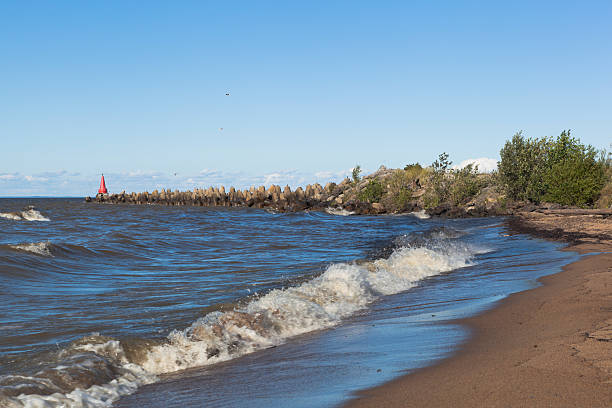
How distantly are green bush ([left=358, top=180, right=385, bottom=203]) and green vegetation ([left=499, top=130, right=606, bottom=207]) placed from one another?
1525 centimetres

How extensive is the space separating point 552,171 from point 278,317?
34.5 meters

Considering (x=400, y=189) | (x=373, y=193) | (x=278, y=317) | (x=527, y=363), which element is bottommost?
(x=278, y=317)

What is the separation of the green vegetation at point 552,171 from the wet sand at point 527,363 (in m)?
30.3

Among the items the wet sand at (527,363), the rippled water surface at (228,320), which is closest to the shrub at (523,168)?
the rippled water surface at (228,320)

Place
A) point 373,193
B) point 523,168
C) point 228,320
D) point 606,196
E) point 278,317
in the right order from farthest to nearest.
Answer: point 373,193, point 523,168, point 606,196, point 278,317, point 228,320

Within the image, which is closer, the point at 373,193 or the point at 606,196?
the point at 606,196

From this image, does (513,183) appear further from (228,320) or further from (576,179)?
(228,320)

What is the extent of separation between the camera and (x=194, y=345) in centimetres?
620

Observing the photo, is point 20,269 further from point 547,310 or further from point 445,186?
point 445,186

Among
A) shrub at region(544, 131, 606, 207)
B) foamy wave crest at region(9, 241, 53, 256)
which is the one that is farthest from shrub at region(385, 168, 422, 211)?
foamy wave crest at region(9, 241, 53, 256)

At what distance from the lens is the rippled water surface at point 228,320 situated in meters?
4.70

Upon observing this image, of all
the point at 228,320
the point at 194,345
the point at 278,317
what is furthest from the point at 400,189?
the point at 194,345

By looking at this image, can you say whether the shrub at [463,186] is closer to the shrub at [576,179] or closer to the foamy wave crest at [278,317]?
the shrub at [576,179]

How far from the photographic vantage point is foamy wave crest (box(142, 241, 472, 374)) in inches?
237
